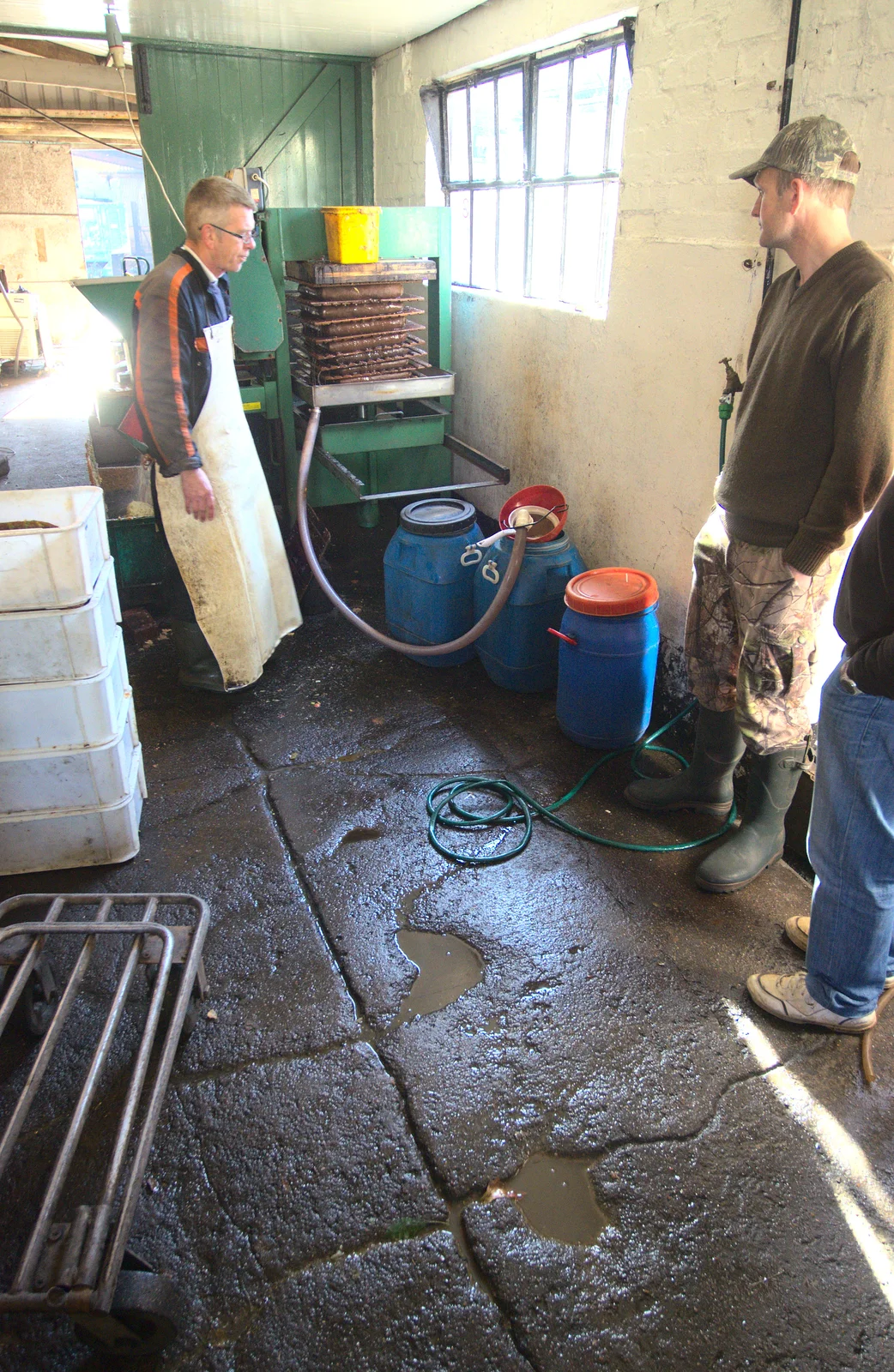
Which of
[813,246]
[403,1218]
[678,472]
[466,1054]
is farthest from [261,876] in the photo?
[813,246]

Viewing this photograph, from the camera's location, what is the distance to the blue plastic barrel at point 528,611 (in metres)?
3.60

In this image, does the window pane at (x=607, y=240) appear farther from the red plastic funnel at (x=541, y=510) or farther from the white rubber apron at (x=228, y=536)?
the white rubber apron at (x=228, y=536)

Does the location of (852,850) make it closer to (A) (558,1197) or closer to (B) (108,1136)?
(A) (558,1197)

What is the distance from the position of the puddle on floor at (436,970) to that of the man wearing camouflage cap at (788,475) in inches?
31.5

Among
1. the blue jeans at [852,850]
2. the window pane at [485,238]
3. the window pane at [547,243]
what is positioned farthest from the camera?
the window pane at [485,238]

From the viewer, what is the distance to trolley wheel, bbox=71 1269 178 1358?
1492 millimetres

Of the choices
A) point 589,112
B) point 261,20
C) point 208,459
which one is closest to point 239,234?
point 208,459

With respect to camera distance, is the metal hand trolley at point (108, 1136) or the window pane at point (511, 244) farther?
the window pane at point (511, 244)

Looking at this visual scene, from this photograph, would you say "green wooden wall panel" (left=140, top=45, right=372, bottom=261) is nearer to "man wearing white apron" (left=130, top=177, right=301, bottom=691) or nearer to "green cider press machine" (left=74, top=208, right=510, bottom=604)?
"green cider press machine" (left=74, top=208, right=510, bottom=604)

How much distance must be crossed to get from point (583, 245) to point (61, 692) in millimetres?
2952

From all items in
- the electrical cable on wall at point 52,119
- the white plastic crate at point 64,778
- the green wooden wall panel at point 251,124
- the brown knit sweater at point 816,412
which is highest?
the electrical cable on wall at point 52,119

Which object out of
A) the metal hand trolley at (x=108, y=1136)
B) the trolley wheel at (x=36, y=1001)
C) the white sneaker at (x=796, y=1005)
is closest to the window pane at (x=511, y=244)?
the white sneaker at (x=796, y=1005)

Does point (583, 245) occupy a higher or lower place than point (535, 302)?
higher

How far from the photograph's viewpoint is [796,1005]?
88.9 inches
